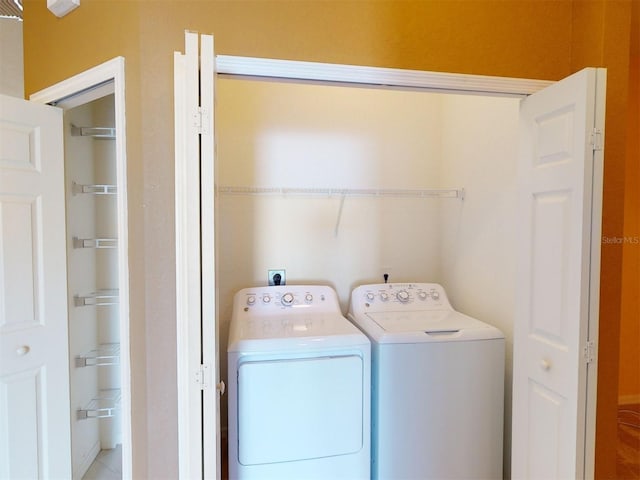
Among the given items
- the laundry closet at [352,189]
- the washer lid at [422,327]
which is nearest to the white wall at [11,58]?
the laundry closet at [352,189]

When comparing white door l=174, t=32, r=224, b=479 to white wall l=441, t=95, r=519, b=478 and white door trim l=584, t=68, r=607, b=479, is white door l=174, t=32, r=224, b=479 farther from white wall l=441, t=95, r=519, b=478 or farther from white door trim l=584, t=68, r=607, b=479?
white wall l=441, t=95, r=519, b=478

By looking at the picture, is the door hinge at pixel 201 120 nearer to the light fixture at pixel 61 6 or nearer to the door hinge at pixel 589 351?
the light fixture at pixel 61 6

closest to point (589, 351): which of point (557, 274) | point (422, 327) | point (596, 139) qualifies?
point (557, 274)

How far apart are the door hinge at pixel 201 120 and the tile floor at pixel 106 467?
218 centimetres

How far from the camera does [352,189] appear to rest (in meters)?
2.56

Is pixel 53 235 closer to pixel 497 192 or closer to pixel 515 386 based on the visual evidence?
pixel 515 386

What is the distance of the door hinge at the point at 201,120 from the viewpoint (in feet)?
3.31

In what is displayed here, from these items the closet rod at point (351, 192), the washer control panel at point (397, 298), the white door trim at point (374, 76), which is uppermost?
the white door trim at point (374, 76)

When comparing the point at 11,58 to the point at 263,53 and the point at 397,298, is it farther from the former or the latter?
the point at 397,298

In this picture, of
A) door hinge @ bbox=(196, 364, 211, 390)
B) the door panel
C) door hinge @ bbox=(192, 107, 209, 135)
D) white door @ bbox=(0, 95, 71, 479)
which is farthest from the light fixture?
the door panel

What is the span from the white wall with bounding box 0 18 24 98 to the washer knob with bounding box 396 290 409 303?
2473 mm

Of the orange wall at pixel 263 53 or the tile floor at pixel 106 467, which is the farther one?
the tile floor at pixel 106 467

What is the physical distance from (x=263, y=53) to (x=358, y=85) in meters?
0.39

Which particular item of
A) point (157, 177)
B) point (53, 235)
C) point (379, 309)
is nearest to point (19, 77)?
point (53, 235)
